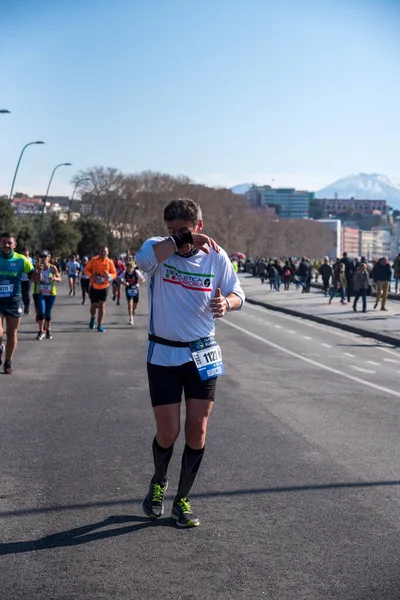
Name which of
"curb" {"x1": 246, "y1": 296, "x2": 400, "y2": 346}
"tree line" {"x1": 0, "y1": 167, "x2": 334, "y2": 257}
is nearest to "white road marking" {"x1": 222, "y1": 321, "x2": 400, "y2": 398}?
"curb" {"x1": 246, "y1": 296, "x2": 400, "y2": 346}

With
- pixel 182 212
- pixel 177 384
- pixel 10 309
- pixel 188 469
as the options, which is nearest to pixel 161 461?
pixel 188 469

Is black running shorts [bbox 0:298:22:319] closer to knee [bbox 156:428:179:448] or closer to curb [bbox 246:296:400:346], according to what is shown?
knee [bbox 156:428:179:448]

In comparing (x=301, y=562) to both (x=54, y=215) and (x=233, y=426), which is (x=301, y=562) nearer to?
(x=233, y=426)

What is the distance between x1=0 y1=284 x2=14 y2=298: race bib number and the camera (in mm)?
12312

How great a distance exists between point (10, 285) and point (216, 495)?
687 centimetres

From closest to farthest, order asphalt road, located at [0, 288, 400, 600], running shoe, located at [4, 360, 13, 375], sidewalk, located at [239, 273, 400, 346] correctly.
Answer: asphalt road, located at [0, 288, 400, 600] → running shoe, located at [4, 360, 13, 375] → sidewalk, located at [239, 273, 400, 346]

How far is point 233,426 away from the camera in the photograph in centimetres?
893

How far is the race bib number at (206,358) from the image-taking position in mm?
5320

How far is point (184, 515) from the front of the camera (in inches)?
213

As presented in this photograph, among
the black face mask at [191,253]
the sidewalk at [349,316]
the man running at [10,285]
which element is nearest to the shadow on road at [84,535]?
the black face mask at [191,253]

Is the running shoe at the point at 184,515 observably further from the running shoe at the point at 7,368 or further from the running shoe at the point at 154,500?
the running shoe at the point at 7,368

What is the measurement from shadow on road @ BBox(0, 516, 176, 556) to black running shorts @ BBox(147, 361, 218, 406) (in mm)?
680

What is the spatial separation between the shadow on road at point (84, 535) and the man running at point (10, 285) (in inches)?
274

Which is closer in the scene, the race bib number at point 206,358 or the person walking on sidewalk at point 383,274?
the race bib number at point 206,358
